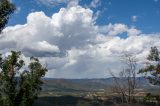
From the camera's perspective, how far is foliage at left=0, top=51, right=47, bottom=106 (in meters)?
65.7

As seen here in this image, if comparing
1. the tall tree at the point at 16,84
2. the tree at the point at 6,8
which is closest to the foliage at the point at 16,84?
the tall tree at the point at 16,84

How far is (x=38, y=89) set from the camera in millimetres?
71062

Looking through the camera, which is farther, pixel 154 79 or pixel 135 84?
pixel 154 79

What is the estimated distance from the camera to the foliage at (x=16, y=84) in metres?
65.7

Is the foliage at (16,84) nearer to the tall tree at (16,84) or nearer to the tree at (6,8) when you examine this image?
the tall tree at (16,84)

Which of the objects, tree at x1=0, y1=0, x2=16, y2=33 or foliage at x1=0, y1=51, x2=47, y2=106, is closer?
tree at x1=0, y1=0, x2=16, y2=33

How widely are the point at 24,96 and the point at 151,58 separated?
25070 millimetres

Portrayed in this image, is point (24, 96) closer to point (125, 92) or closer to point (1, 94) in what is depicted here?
point (1, 94)

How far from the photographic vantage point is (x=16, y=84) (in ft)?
221

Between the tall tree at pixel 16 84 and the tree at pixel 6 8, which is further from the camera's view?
the tall tree at pixel 16 84

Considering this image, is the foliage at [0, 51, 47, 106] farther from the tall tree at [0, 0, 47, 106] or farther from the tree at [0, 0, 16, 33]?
the tree at [0, 0, 16, 33]

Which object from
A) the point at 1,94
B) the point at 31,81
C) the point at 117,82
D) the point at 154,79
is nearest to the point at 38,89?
the point at 31,81

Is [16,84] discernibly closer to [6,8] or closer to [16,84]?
[16,84]

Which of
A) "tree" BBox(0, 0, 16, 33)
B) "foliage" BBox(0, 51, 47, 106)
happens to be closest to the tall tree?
"foliage" BBox(0, 51, 47, 106)
